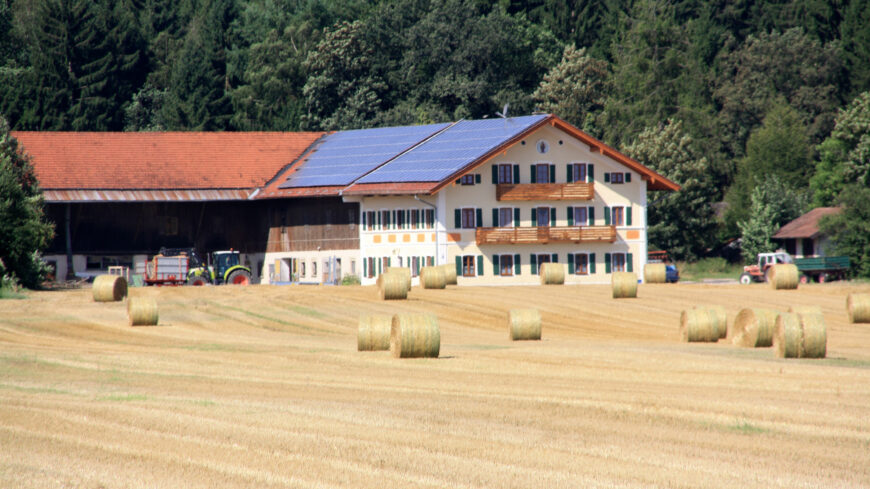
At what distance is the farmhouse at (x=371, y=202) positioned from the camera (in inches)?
2881

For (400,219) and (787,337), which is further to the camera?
(400,219)

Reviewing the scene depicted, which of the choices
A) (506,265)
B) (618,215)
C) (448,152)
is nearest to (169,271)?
(448,152)

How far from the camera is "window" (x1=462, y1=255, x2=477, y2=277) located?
7288 centimetres

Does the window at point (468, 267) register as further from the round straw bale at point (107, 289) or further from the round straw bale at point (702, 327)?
the round straw bale at point (702, 327)

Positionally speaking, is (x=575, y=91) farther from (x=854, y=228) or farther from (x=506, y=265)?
(x=854, y=228)

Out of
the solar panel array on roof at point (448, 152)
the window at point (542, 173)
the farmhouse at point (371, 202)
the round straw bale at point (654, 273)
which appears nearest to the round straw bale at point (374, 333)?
the round straw bale at point (654, 273)

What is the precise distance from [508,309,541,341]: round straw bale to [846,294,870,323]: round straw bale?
40.1ft

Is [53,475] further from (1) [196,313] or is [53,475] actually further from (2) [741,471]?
(1) [196,313]

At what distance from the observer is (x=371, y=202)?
74500 millimetres

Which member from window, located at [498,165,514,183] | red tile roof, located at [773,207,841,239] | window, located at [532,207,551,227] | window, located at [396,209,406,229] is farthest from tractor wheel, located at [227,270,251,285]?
red tile roof, located at [773,207,841,239]

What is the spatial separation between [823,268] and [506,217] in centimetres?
1839

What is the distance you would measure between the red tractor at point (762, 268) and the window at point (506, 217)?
14.0 metres

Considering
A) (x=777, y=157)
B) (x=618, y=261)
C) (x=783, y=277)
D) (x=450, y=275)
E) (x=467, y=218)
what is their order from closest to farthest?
(x=783, y=277) → (x=450, y=275) → (x=467, y=218) → (x=618, y=261) → (x=777, y=157)

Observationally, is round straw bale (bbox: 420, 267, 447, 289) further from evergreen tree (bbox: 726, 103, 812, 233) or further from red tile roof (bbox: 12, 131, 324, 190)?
evergreen tree (bbox: 726, 103, 812, 233)
